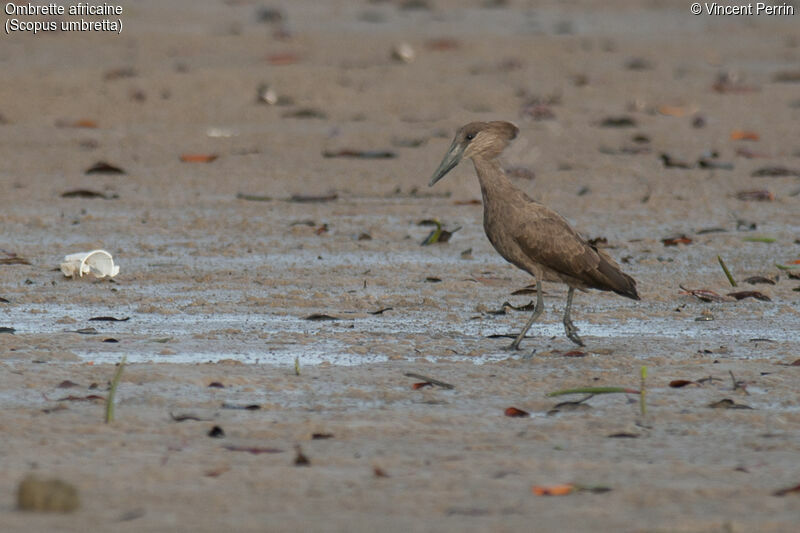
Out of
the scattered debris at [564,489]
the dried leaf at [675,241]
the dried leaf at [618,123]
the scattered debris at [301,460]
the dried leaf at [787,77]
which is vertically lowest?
the scattered debris at [564,489]

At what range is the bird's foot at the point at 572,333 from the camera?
6.27 metres

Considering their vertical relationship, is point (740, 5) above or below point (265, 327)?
above

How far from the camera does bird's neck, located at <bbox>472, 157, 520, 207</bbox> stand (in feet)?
21.7

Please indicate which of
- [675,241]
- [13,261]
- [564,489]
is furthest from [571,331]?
[13,261]

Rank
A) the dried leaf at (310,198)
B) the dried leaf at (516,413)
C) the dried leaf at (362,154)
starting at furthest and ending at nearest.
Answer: the dried leaf at (362,154), the dried leaf at (310,198), the dried leaf at (516,413)

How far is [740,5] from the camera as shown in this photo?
2228 cm

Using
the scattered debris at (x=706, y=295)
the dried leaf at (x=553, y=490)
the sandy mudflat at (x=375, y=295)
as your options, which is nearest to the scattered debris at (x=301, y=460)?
the sandy mudflat at (x=375, y=295)

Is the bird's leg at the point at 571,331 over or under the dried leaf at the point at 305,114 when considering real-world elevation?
under

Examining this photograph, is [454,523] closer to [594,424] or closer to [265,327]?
[594,424]

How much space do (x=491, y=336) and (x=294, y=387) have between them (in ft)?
4.68

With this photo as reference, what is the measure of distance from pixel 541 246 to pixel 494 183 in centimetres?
44

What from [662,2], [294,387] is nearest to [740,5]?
[662,2]

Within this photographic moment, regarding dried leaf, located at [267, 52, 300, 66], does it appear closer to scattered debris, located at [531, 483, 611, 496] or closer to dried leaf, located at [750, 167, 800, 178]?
dried leaf, located at [750, 167, 800, 178]

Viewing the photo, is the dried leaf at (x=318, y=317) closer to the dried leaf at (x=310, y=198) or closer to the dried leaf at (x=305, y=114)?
the dried leaf at (x=310, y=198)
